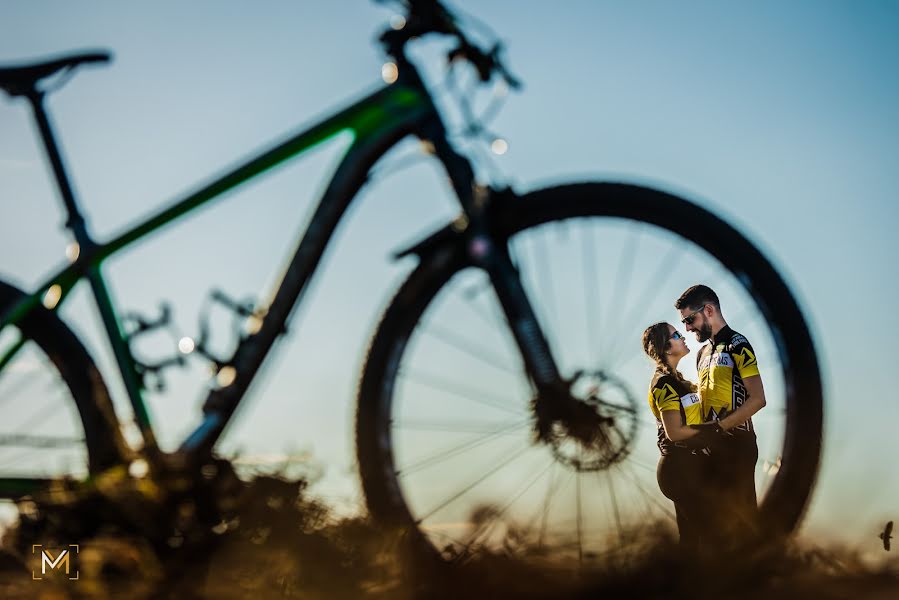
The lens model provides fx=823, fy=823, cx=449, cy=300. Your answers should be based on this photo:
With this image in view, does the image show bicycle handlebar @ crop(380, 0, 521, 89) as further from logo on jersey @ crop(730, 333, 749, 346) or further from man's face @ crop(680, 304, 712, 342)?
logo on jersey @ crop(730, 333, 749, 346)

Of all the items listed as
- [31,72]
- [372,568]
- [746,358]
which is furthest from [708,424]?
[31,72]

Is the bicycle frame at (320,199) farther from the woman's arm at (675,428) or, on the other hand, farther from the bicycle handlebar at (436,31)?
the woman's arm at (675,428)

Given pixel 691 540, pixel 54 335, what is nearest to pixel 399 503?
pixel 691 540

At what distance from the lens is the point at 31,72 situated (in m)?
2.35

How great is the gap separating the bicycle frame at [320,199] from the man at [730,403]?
2.19ft

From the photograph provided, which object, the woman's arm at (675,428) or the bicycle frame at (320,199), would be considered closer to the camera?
the woman's arm at (675,428)

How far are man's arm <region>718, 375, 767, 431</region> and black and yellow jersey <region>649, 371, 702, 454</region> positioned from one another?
7 centimetres

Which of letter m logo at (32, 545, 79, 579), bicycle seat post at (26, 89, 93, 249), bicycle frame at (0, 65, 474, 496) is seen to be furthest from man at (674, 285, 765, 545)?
bicycle seat post at (26, 89, 93, 249)

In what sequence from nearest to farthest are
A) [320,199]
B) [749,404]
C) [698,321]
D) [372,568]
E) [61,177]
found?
[372,568] < [749,404] < [698,321] < [320,199] < [61,177]

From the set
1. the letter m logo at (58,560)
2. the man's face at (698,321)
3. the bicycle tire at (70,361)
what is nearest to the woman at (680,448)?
the man's face at (698,321)

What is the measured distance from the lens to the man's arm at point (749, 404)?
1.78 m

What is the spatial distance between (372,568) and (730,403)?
85 cm

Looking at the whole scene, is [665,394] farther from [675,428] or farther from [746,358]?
[746,358]

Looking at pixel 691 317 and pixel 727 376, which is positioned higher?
pixel 691 317
